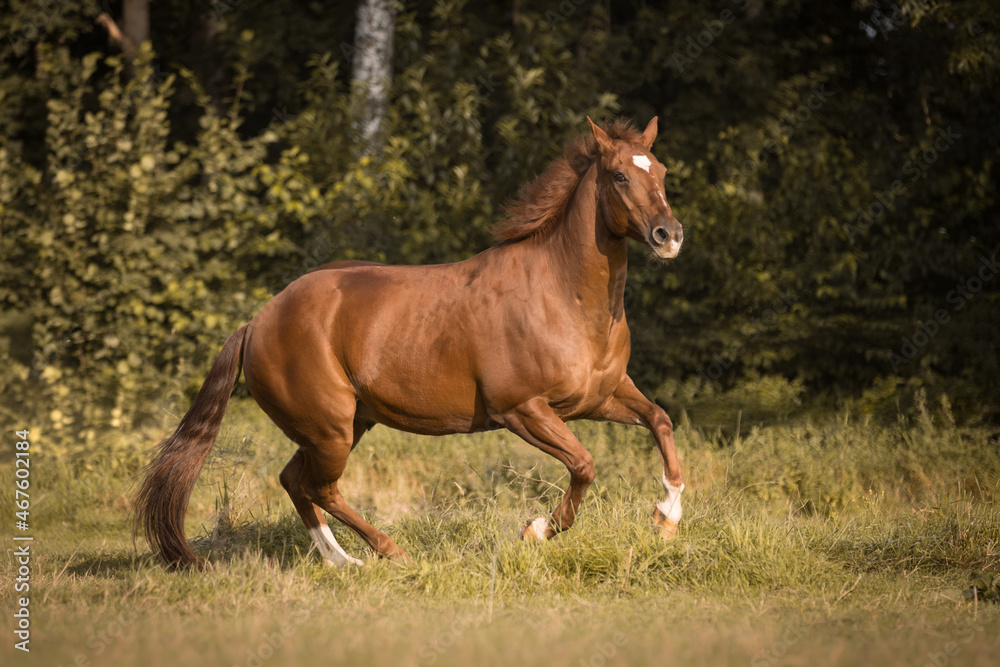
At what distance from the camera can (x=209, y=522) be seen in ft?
24.1

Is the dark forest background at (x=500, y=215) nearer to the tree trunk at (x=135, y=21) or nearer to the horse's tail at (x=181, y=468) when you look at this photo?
the tree trunk at (x=135, y=21)

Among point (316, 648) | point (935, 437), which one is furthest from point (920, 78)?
point (316, 648)

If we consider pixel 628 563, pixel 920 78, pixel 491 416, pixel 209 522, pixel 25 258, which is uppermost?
pixel 920 78

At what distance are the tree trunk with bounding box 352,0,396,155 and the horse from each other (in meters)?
5.90

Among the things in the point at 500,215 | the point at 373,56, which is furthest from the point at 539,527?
the point at 373,56

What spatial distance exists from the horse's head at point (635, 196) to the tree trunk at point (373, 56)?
6.52m

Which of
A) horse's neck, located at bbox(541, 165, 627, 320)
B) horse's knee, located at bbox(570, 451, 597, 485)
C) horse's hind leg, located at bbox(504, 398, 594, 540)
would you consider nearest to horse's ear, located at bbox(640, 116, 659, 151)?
horse's neck, located at bbox(541, 165, 627, 320)

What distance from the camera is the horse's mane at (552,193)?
5.57m

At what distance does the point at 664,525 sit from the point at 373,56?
8063mm

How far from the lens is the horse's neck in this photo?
5.29m

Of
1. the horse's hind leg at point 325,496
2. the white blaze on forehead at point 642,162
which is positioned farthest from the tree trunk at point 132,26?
the white blaze on forehead at point 642,162

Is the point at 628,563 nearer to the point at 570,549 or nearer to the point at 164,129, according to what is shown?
the point at 570,549

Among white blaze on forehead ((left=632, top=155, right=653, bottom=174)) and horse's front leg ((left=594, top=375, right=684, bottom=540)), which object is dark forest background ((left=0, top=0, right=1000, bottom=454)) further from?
white blaze on forehead ((left=632, top=155, right=653, bottom=174))

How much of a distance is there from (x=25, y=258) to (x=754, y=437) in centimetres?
833
